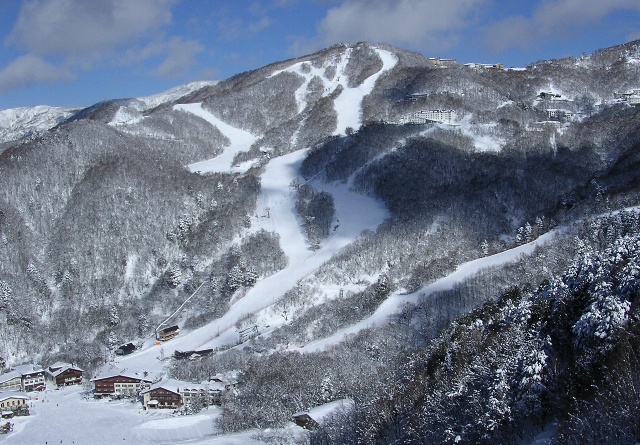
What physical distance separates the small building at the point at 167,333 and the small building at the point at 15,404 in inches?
681

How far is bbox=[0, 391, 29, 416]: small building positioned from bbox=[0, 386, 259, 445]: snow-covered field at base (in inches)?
42.1

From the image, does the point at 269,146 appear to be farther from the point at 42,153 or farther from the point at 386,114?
the point at 42,153

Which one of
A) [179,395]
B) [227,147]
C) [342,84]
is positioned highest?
[342,84]

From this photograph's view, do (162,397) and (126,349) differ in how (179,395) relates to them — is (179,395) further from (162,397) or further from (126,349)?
(126,349)

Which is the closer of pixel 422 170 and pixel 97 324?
pixel 97 324

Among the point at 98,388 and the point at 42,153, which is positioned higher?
the point at 42,153

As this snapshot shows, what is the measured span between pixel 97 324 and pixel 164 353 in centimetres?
1348

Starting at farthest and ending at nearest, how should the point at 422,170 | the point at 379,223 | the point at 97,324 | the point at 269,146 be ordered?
1. the point at 269,146
2. the point at 422,170
3. the point at 379,223
4. the point at 97,324

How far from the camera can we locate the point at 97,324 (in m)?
76.1

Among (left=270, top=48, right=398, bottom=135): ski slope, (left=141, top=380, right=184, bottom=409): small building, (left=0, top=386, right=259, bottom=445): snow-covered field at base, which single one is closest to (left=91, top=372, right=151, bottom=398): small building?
(left=0, top=386, right=259, bottom=445): snow-covered field at base

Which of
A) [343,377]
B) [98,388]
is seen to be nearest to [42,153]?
[98,388]

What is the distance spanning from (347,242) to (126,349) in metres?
29.6

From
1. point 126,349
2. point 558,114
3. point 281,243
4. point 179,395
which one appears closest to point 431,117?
point 558,114

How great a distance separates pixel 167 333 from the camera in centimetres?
7138
